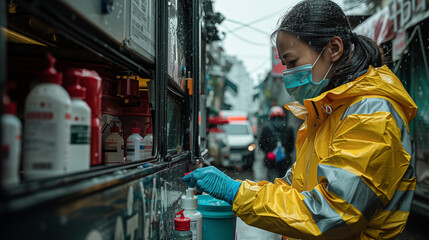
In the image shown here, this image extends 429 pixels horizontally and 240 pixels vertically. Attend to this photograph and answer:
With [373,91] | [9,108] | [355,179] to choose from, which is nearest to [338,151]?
[355,179]

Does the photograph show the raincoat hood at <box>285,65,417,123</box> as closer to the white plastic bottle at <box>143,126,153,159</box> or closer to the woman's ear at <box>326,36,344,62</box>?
the woman's ear at <box>326,36,344,62</box>

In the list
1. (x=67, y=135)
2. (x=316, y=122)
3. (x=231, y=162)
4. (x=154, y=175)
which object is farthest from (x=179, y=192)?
(x=231, y=162)

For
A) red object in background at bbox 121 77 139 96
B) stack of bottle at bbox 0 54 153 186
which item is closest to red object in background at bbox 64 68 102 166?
stack of bottle at bbox 0 54 153 186

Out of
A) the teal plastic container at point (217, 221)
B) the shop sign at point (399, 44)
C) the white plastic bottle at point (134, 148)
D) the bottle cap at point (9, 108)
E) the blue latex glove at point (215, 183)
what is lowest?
the teal plastic container at point (217, 221)

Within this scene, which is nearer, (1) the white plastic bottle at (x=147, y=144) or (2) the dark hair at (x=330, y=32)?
(1) the white plastic bottle at (x=147, y=144)

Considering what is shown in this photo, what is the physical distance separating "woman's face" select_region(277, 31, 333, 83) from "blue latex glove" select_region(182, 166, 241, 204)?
2.75 ft

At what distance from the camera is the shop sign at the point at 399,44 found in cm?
618

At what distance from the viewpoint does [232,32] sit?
28.8 ft

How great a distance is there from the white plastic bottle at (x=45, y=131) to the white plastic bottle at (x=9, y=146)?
0.40 feet

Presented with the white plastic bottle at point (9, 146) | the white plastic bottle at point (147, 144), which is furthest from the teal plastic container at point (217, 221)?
the white plastic bottle at point (9, 146)

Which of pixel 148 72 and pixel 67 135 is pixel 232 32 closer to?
pixel 148 72

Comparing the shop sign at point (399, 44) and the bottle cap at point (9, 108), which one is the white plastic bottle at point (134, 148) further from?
the shop sign at point (399, 44)

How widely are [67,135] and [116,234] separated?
1.30 feet

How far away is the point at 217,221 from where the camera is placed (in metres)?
2.06
